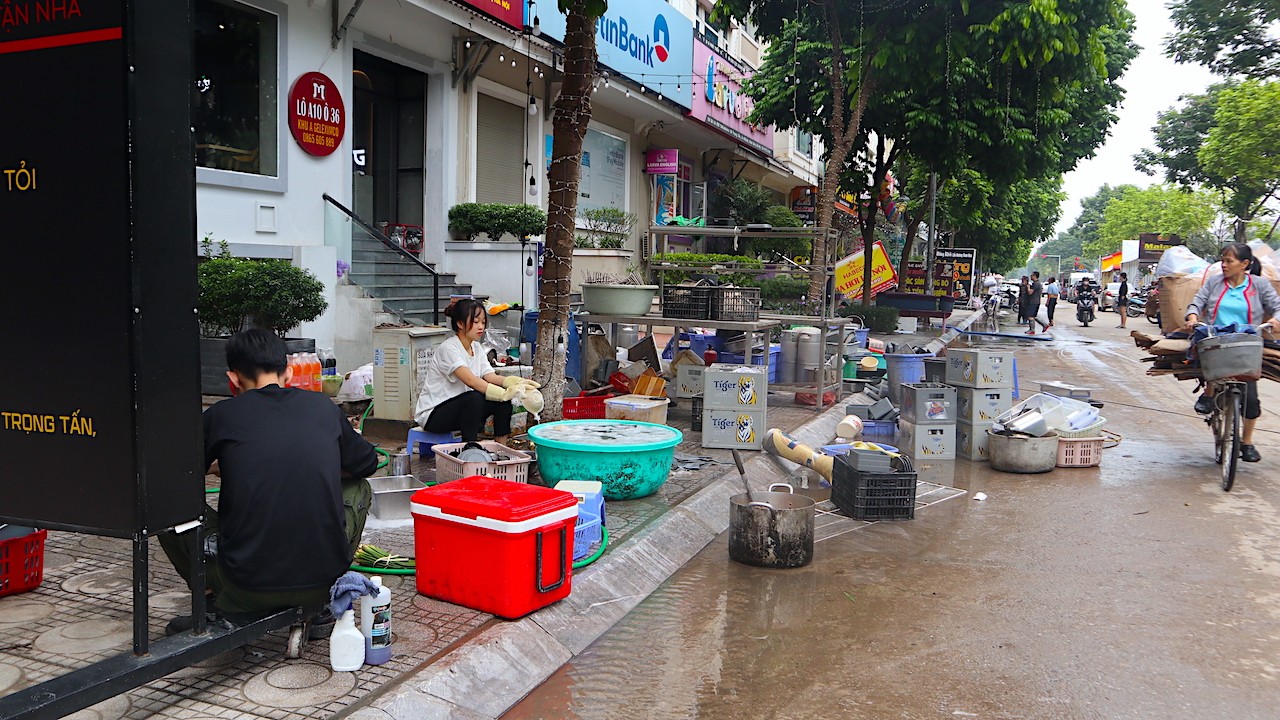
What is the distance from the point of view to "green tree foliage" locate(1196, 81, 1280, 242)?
29.7 metres

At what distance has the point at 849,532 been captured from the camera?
6609 mm

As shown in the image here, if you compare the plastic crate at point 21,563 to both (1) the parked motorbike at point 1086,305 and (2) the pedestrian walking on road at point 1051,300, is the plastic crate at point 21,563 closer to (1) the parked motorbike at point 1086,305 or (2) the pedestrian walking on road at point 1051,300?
(2) the pedestrian walking on road at point 1051,300

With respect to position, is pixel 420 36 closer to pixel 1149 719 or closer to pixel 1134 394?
pixel 1134 394

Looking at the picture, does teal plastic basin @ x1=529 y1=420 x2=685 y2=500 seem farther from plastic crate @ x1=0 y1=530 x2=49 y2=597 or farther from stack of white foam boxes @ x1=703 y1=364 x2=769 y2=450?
plastic crate @ x1=0 y1=530 x2=49 y2=597

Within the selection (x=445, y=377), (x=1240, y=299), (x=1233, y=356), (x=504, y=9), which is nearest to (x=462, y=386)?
(x=445, y=377)

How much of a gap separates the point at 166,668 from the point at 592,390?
6.54 metres

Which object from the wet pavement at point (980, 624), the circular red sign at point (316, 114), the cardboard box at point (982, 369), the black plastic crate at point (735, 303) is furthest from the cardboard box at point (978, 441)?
the circular red sign at point (316, 114)

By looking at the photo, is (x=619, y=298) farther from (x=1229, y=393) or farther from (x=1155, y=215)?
(x=1155, y=215)

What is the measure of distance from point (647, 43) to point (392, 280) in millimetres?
9485

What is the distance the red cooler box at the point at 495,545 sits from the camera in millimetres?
4203

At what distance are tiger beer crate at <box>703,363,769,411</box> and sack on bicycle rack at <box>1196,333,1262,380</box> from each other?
3.90 m

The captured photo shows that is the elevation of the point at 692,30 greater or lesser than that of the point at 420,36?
greater

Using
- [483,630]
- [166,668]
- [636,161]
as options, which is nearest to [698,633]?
[483,630]

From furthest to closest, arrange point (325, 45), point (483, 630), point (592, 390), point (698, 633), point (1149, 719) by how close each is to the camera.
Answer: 1. point (325, 45)
2. point (592, 390)
3. point (698, 633)
4. point (483, 630)
5. point (1149, 719)
